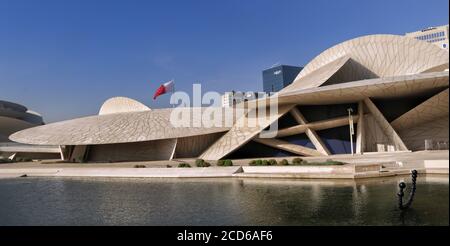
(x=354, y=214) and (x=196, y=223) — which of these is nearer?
(x=354, y=214)

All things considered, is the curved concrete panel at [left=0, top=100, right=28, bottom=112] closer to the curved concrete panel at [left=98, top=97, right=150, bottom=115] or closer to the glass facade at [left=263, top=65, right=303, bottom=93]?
the curved concrete panel at [left=98, top=97, right=150, bottom=115]

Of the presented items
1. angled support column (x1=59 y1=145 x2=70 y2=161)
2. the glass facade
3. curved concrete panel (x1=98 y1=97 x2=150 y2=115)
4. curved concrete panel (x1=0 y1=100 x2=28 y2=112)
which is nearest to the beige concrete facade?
angled support column (x1=59 y1=145 x2=70 y2=161)

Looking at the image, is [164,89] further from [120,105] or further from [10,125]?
[10,125]

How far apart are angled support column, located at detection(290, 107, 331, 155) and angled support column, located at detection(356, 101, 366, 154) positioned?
2.62 m

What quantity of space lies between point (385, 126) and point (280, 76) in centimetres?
14764

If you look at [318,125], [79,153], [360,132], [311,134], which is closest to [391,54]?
[360,132]

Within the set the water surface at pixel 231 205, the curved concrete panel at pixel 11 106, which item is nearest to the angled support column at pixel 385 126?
the water surface at pixel 231 205

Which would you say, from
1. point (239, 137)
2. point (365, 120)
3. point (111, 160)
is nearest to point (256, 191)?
point (239, 137)

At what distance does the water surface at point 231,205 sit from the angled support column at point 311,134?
506 inches

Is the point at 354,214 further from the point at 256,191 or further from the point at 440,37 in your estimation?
the point at 440,37

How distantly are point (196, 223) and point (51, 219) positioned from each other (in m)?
5.26

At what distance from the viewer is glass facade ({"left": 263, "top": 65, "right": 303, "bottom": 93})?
170 metres

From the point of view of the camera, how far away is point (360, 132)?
2811 centimetres

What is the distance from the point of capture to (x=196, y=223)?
9.18 metres
